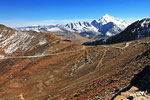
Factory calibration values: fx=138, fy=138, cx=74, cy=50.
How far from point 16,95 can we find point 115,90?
53414 mm

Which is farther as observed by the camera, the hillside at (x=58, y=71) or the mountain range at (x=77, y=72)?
the hillside at (x=58, y=71)

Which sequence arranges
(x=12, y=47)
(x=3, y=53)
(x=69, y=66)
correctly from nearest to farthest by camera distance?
(x=69, y=66) < (x=3, y=53) < (x=12, y=47)

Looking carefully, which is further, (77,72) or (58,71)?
(58,71)

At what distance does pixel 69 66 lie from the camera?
89875mm

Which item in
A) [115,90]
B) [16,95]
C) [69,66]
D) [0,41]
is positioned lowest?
[16,95]

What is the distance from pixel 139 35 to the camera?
181875 mm

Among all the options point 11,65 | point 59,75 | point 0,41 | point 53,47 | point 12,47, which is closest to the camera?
point 59,75

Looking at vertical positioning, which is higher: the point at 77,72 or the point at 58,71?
the point at 77,72

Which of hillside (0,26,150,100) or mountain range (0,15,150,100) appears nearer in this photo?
mountain range (0,15,150,100)

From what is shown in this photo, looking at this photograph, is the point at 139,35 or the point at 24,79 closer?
the point at 24,79

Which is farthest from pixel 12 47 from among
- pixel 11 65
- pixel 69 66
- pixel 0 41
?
pixel 69 66

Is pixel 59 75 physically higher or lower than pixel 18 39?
lower

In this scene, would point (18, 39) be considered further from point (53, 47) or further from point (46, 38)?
point (53, 47)

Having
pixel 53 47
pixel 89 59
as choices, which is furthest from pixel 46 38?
pixel 89 59
